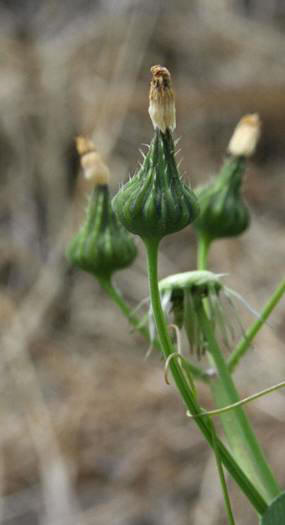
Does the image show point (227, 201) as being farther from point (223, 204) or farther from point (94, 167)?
point (94, 167)

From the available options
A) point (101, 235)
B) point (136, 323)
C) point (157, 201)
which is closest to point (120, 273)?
point (101, 235)

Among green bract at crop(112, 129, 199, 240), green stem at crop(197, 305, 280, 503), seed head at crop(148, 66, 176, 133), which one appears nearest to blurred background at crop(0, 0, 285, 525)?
green stem at crop(197, 305, 280, 503)

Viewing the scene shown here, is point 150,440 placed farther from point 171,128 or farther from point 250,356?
point 171,128

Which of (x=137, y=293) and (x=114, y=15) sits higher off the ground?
(x=114, y=15)

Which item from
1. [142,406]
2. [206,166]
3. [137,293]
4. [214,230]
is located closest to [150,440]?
[142,406]

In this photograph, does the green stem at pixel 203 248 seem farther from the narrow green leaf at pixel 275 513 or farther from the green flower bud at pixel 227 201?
the narrow green leaf at pixel 275 513

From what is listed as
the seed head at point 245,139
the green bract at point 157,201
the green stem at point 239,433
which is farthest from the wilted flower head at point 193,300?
the seed head at point 245,139
